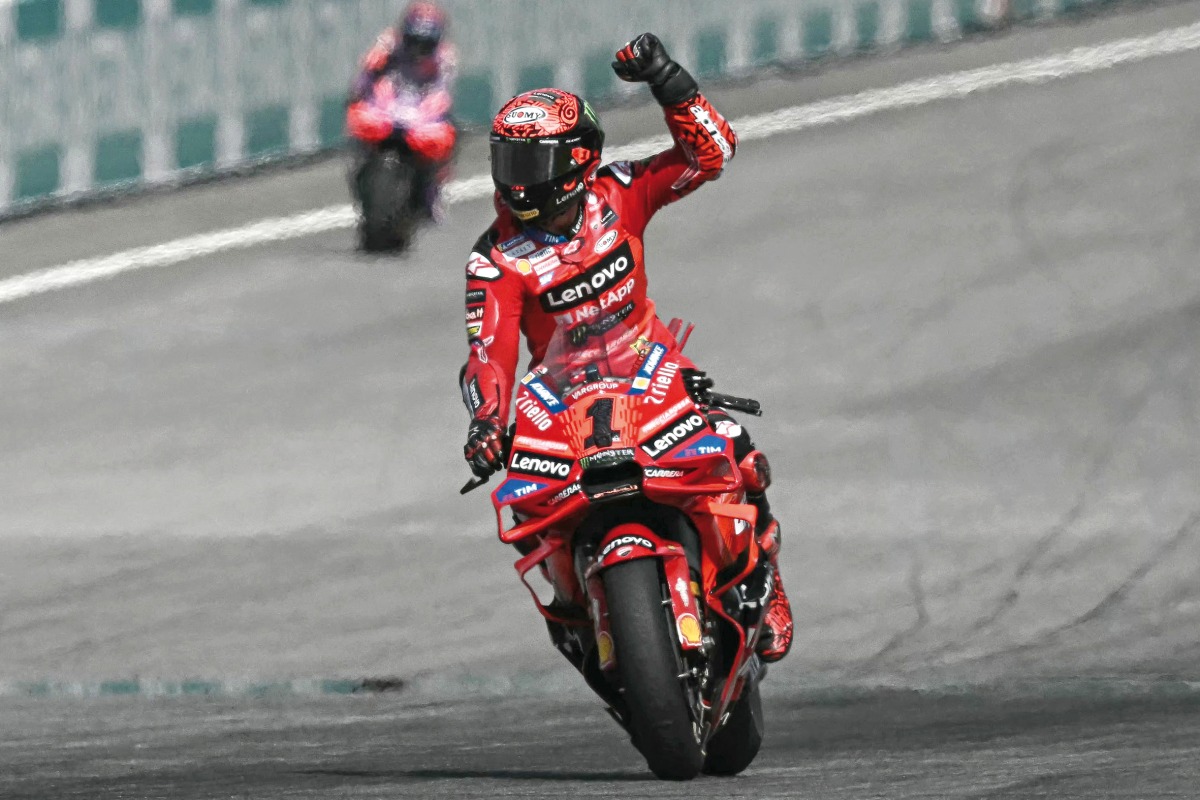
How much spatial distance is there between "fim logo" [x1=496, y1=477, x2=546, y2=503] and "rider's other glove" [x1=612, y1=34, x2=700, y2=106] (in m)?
1.51

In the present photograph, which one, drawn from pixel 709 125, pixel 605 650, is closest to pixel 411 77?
pixel 709 125

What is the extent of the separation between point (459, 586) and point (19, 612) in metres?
2.11

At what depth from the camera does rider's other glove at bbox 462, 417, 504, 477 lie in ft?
22.4

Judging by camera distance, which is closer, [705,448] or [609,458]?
[609,458]

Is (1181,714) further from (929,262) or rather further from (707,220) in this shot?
(707,220)

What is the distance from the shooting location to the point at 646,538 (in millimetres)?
6648

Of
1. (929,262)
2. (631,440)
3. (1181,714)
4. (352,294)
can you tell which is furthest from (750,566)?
A: (352,294)

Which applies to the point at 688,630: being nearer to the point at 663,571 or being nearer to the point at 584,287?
the point at 663,571

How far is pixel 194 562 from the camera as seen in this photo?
1200 centimetres

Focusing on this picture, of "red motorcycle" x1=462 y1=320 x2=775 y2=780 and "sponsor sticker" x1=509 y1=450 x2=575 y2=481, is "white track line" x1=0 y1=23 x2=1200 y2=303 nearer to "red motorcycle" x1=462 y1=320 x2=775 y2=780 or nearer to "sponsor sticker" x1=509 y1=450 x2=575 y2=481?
"red motorcycle" x1=462 y1=320 x2=775 y2=780

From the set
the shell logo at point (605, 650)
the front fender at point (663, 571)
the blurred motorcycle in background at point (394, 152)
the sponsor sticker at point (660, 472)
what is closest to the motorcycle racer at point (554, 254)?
the sponsor sticker at point (660, 472)

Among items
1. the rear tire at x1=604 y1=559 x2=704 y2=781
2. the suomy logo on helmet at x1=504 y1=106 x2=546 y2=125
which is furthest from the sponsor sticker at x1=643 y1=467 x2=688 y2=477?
the suomy logo on helmet at x1=504 y1=106 x2=546 y2=125

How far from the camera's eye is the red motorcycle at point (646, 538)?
655cm

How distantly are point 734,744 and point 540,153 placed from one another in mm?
1905
